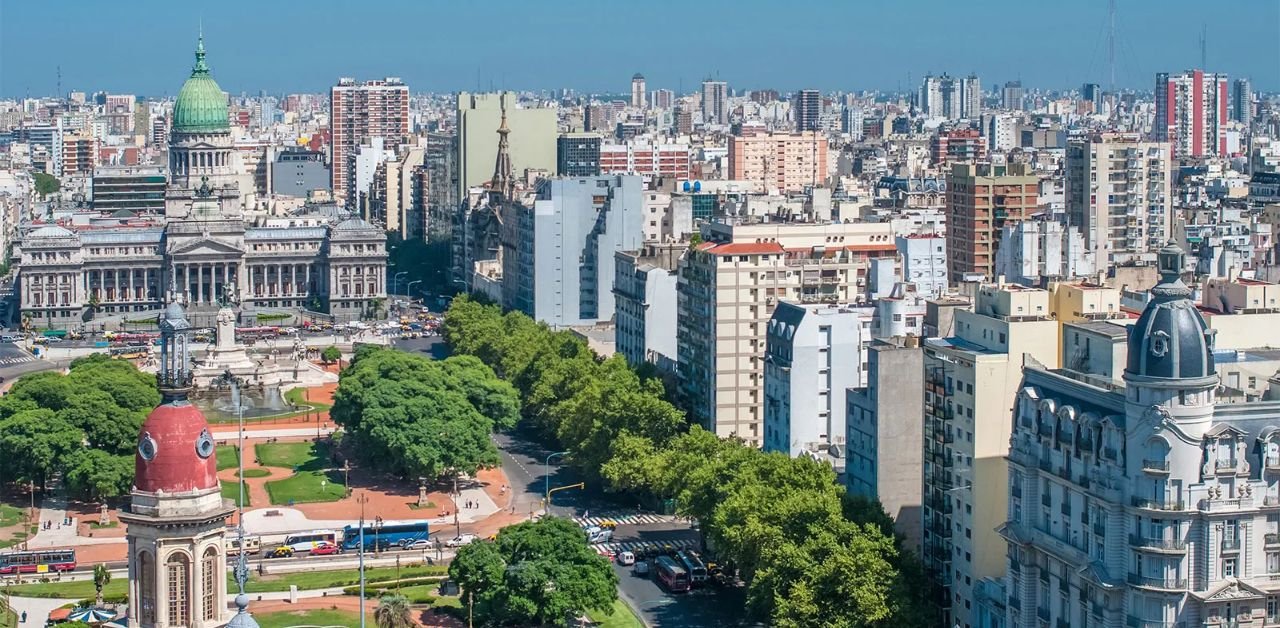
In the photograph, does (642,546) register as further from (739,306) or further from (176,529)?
(176,529)

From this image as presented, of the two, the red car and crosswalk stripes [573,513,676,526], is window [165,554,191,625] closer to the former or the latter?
the red car

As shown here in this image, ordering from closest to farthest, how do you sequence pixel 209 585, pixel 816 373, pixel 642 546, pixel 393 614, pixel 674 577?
pixel 209 585, pixel 393 614, pixel 674 577, pixel 642 546, pixel 816 373

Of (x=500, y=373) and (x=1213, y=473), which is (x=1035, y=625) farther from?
(x=500, y=373)

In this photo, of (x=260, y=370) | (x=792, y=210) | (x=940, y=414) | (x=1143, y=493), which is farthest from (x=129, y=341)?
(x=1143, y=493)

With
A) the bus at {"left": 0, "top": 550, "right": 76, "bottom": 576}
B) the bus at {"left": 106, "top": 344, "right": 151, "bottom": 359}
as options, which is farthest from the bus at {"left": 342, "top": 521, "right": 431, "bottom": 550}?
the bus at {"left": 106, "top": 344, "right": 151, "bottom": 359}

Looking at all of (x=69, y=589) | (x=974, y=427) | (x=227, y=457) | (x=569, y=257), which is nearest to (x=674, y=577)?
(x=974, y=427)

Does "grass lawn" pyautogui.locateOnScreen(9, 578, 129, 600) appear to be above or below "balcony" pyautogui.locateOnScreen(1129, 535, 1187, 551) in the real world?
below
